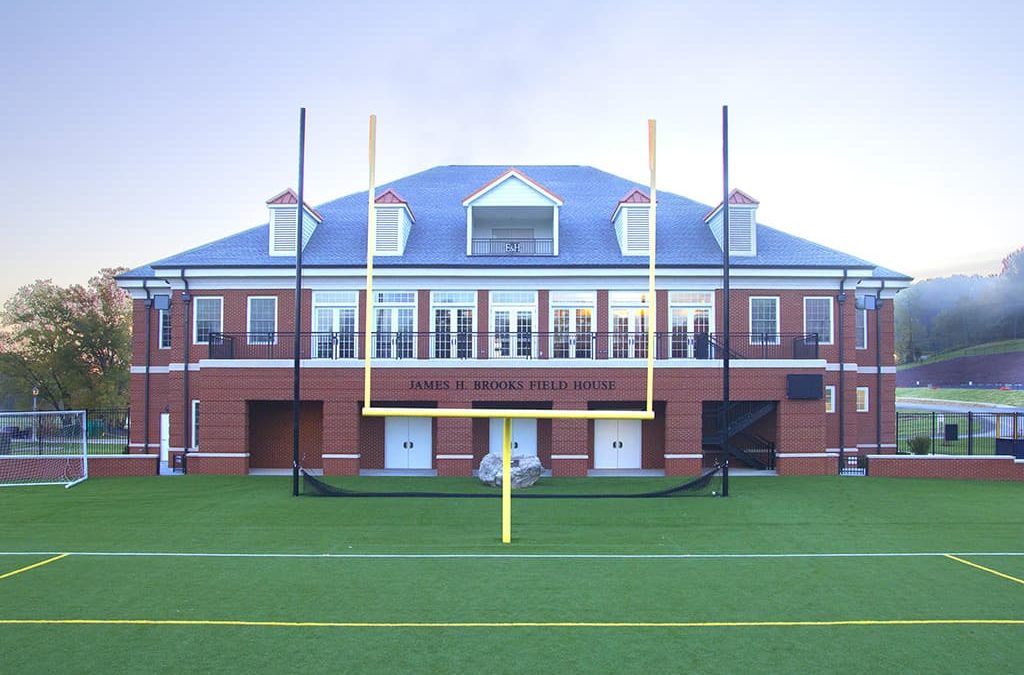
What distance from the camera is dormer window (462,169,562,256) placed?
1043 inches

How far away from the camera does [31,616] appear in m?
9.24

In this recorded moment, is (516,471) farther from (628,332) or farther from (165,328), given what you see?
(165,328)

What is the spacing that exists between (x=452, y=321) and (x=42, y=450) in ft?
43.7

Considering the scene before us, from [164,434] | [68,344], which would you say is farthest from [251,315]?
[68,344]

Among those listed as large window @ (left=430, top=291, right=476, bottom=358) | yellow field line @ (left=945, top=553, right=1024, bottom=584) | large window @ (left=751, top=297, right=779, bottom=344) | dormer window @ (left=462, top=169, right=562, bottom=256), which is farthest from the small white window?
yellow field line @ (left=945, top=553, right=1024, bottom=584)

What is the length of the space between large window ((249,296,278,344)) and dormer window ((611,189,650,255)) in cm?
1232

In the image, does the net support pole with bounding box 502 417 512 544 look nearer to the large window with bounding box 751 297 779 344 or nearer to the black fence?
the large window with bounding box 751 297 779 344

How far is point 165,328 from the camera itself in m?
29.1

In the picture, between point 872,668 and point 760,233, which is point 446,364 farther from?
point 872,668

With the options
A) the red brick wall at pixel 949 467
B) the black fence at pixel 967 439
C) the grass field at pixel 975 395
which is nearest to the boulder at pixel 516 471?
the red brick wall at pixel 949 467

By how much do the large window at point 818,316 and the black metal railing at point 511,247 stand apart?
9.22 metres

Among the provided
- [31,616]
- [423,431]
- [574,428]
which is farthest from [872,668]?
[423,431]

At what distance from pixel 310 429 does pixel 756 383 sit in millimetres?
14844

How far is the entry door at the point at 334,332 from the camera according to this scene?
25.6 meters
